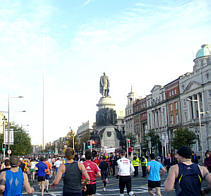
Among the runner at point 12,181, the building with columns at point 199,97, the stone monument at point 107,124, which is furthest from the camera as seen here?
the building with columns at point 199,97

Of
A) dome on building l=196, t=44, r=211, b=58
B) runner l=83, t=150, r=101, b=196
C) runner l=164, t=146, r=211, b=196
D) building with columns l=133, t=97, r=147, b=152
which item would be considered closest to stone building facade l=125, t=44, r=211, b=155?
dome on building l=196, t=44, r=211, b=58

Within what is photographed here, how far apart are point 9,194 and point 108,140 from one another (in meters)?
41.5

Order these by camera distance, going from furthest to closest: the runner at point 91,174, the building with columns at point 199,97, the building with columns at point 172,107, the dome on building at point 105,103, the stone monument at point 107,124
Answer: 1. the building with columns at point 172,107
2. the building with columns at point 199,97
3. the dome on building at point 105,103
4. the stone monument at point 107,124
5. the runner at point 91,174

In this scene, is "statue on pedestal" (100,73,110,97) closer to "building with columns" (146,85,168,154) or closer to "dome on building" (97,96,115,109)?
"dome on building" (97,96,115,109)

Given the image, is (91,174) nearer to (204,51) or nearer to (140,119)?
(204,51)

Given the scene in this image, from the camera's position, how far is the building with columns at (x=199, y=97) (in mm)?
57344

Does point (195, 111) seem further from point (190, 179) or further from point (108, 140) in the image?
point (190, 179)

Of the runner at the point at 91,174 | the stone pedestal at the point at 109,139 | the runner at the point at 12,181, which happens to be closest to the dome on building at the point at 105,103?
the stone pedestal at the point at 109,139

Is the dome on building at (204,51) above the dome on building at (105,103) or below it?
above

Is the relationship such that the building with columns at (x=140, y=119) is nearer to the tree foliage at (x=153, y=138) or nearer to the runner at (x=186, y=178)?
the tree foliage at (x=153, y=138)

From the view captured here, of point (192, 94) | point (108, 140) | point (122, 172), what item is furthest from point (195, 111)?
point (122, 172)

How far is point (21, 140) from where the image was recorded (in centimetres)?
5741

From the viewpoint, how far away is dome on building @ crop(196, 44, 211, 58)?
6272cm

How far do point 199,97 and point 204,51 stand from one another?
10044 millimetres
